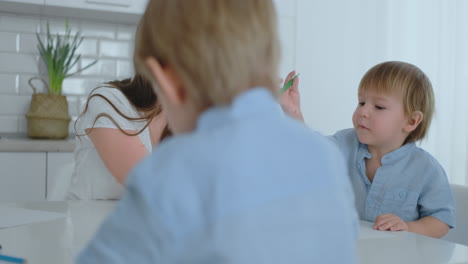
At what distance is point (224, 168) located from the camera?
466 mm

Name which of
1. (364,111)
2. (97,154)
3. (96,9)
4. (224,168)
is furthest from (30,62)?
(224,168)

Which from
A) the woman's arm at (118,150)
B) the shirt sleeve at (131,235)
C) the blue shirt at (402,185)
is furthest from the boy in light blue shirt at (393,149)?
the shirt sleeve at (131,235)

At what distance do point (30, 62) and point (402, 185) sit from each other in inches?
83.4

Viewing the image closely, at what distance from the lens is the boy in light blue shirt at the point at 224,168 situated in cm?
46

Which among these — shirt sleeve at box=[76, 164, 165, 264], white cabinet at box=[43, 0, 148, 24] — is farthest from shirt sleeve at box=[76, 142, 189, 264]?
white cabinet at box=[43, 0, 148, 24]

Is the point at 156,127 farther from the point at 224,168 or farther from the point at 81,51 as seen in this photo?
the point at 81,51

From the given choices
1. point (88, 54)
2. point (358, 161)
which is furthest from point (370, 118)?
point (88, 54)

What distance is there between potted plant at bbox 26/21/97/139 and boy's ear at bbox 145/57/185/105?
232 cm

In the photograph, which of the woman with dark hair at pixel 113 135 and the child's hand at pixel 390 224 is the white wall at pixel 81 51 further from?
the child's hand at pixel 390 224

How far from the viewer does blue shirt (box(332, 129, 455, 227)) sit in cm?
150

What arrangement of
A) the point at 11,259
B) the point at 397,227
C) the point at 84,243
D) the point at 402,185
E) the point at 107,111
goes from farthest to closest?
the point at 402,185
the point at 107,111
the point at 397,227
the point at 84,243
the point at 11,259

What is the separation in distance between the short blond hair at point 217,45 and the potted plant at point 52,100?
2.33m

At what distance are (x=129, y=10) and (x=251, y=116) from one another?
7.83ft

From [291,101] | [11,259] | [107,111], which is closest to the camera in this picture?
[11,259]
